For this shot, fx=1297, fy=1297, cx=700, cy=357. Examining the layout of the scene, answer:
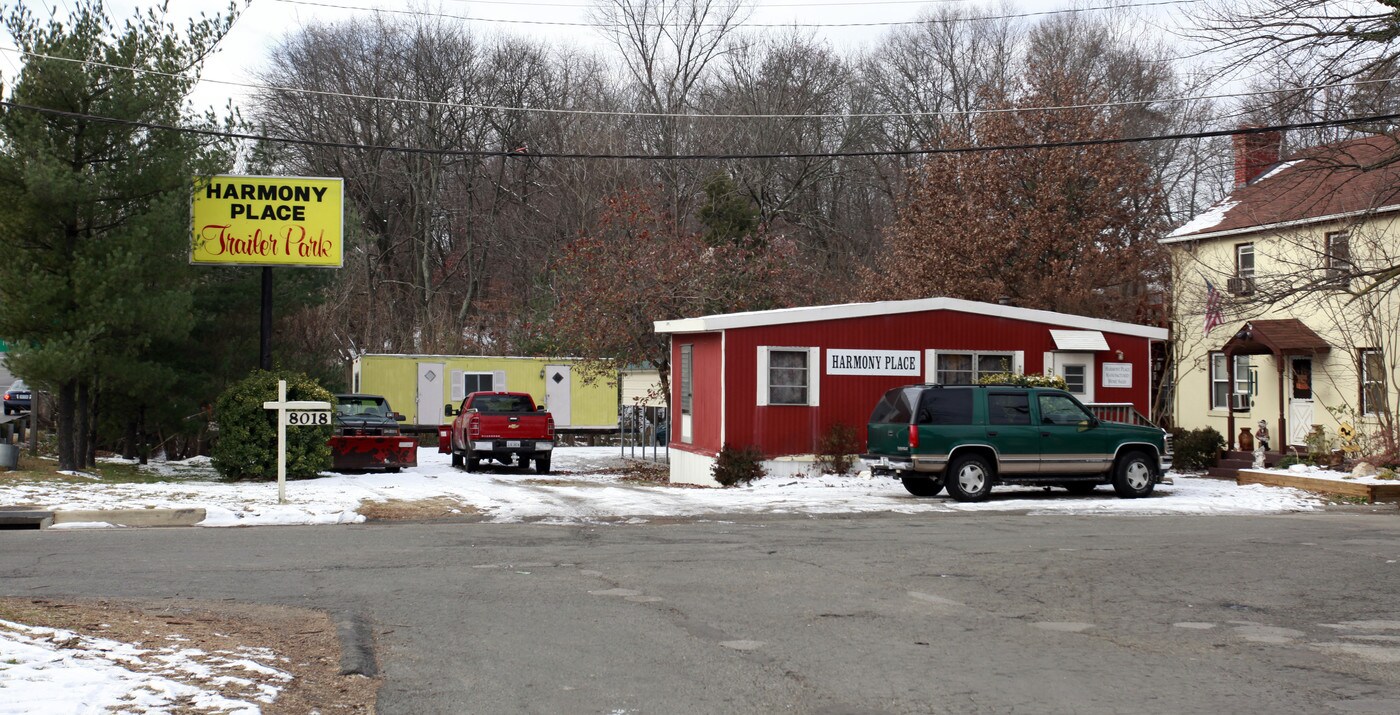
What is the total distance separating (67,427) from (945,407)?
49.6 feet

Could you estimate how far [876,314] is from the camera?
24.7 metres

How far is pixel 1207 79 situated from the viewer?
1816 cm

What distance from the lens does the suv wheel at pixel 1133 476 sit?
2088cm

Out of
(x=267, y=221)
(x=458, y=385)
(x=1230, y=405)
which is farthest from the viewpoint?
(x=458, y=385)

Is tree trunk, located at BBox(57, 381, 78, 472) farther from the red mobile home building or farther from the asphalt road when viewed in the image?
the red mobile home building

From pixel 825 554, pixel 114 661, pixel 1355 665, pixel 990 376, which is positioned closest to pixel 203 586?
pixel 114 661

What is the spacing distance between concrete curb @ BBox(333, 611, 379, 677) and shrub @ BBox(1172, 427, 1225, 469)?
22.7 metres

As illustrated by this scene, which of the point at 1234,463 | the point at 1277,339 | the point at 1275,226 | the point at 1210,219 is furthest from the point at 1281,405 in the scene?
the point at 1210,219

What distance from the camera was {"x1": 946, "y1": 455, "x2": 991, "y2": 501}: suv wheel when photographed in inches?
784

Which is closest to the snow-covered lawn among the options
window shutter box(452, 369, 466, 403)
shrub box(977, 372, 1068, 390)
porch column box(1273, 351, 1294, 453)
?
shrub box(977, 372, 1068, 390)

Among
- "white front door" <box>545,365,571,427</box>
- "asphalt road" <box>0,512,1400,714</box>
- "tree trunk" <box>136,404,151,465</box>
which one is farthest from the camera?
"white front door" <box>545,365,571,427</box>

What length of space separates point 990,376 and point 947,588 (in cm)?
1395

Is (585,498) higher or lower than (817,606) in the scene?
higher

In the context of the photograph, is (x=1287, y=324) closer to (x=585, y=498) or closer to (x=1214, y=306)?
(x=1214, y=306)
